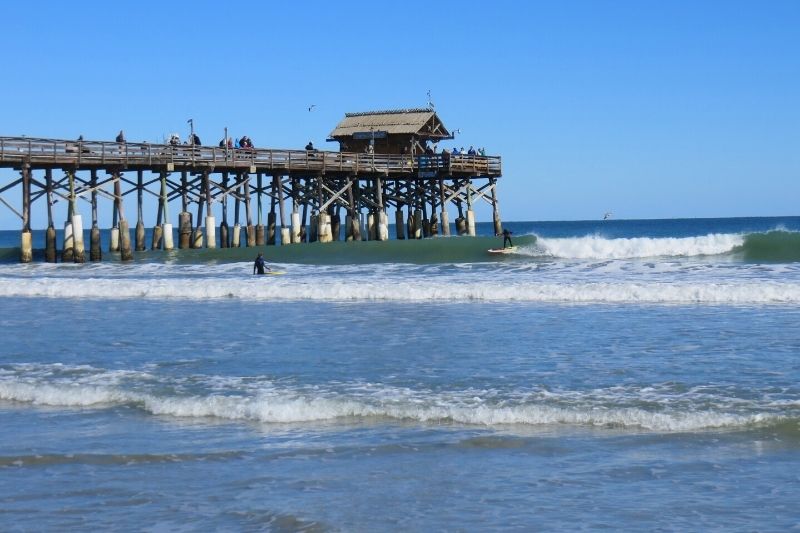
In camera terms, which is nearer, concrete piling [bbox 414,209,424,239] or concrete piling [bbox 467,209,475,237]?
concrete piling [bbox 467,209,475,237]

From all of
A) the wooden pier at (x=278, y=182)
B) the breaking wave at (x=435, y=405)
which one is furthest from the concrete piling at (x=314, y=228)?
the breaking wave at (x=435, y=405)

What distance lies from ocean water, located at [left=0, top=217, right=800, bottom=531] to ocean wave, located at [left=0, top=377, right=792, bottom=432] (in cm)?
3

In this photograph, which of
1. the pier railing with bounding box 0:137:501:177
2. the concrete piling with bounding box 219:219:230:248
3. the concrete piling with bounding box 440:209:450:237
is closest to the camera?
the pier railing with bounding box 0:137:501:177

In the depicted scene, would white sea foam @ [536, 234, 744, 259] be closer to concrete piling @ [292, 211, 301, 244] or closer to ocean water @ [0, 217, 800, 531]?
concrete piling @ [292, 211, 301, 244]

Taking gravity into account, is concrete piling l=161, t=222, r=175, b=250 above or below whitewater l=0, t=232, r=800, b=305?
above

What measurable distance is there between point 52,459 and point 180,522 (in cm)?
192

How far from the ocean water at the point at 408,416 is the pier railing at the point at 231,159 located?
1251 cm

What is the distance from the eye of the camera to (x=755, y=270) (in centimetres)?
2561

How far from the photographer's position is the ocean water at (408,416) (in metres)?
6.43

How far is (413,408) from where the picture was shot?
9.07 metres

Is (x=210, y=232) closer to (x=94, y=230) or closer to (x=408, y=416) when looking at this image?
(x=94, y=230)

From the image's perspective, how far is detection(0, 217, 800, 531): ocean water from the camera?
6.43m

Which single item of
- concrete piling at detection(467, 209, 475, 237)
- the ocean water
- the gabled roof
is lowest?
the ocean water

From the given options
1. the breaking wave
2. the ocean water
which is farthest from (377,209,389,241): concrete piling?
the breaking wave
